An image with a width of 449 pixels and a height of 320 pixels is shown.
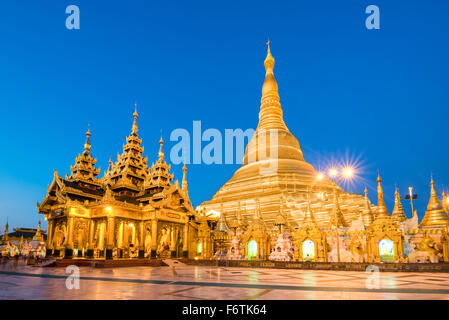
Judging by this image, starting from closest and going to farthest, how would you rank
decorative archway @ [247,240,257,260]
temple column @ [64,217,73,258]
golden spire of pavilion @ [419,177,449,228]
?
temple column @ [64,217,73,258] → golden spire of pavilion @ [419,177,449,228] → decorative archway @ [247,240,257,260]

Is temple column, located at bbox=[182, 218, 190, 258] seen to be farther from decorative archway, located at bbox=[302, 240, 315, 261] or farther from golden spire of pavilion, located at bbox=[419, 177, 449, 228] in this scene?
golden spire of pavilion, located at bbox=[419, 177, 449, 228]

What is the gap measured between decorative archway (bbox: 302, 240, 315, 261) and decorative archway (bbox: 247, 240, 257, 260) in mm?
5208

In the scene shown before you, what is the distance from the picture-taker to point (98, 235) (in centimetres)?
2894

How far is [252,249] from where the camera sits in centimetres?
3428

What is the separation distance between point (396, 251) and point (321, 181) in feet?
74.0

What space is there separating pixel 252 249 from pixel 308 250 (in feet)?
20.0

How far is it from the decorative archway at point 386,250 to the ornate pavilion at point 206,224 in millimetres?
82

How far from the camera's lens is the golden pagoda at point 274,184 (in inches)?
1586

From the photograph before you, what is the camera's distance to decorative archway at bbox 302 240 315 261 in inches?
1220

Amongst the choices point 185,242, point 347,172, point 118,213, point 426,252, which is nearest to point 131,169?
point 118,213

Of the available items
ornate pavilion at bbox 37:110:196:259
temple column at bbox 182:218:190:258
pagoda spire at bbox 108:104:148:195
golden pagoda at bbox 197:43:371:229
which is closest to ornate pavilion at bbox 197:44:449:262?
golden pagoda at bbox 197:43:371:229

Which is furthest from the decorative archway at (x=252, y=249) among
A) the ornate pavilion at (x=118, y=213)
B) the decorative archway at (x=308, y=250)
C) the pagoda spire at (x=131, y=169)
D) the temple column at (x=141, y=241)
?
the pagoda spire at (x=131, y=169)
